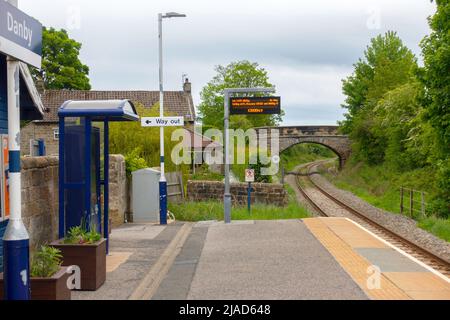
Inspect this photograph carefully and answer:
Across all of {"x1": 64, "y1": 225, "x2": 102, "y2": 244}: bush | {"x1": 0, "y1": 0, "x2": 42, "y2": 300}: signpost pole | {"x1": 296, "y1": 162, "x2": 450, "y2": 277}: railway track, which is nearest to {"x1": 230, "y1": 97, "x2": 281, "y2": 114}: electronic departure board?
{"x1": 296, "y1": 162, "x2": 450, "y2": 277}: railway track

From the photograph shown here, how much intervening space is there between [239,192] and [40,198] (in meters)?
14.1

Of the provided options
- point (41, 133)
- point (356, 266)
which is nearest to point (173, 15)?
point (356, 266)

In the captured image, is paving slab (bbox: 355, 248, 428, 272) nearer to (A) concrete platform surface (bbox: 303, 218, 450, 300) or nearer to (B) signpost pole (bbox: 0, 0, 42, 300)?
(A) concrete platform surface (bbox: 303, 218, 450, 300)

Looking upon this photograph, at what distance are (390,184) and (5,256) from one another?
31610 millimetres

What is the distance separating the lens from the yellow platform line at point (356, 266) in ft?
27.2

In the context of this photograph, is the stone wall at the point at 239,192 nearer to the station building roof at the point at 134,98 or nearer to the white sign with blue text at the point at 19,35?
the white sign with blue text at the point at 19,35

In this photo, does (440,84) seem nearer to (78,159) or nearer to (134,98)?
(78,159)

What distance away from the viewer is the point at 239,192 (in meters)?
23.8

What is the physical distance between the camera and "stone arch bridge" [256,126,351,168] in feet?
179

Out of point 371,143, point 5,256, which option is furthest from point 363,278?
point 371,143

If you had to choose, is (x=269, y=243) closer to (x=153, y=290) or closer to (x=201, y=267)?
(x=201, y=267)

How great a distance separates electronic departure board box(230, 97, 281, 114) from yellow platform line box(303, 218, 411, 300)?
3476 mm

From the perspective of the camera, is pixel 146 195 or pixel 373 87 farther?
pixel 373 87

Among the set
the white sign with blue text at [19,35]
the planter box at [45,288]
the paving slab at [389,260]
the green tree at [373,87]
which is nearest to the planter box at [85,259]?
the planter box at [45,288]
